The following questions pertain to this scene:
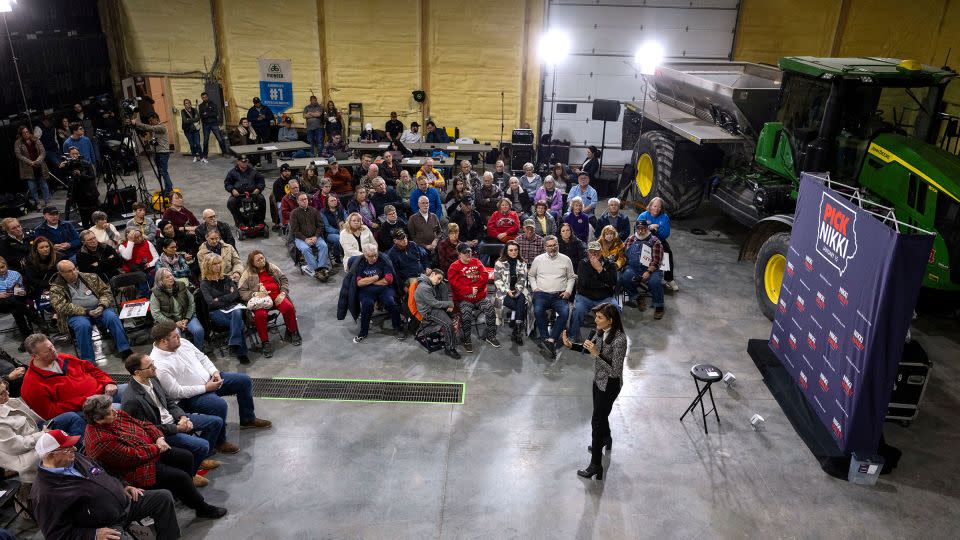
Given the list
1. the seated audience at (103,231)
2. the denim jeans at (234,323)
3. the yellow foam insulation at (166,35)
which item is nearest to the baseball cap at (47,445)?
the denim jeans at (234,323)

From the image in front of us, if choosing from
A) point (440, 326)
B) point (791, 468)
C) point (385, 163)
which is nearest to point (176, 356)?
point (440, 326)

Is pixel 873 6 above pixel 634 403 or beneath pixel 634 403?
above

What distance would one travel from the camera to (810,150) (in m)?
7.93

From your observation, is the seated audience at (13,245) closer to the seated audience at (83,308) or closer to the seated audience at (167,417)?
the seated audience at (83,308)

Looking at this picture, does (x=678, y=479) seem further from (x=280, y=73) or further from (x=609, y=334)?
(x=280, y=73)

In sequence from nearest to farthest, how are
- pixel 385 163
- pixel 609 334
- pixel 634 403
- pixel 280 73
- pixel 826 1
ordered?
pixel 609 334 → pixel 634 403 → pixel 385 163 → pixel 826 1 → pixel 280 73

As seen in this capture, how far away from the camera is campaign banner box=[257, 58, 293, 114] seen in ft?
51.1

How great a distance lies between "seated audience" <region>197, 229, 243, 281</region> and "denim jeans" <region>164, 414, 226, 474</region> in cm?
251

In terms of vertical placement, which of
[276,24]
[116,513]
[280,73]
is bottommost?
[116,513]

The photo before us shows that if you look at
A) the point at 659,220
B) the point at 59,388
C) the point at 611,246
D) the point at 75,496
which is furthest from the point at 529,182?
the point at 75,496

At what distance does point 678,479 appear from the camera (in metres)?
5.32

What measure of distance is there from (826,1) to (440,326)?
13.1m

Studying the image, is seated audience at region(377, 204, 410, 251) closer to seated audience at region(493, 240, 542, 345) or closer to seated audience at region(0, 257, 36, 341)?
seated audience at region(493, 240, 542, 345)

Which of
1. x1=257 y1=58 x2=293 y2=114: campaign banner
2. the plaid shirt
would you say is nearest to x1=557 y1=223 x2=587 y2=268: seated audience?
the plaid shirt
